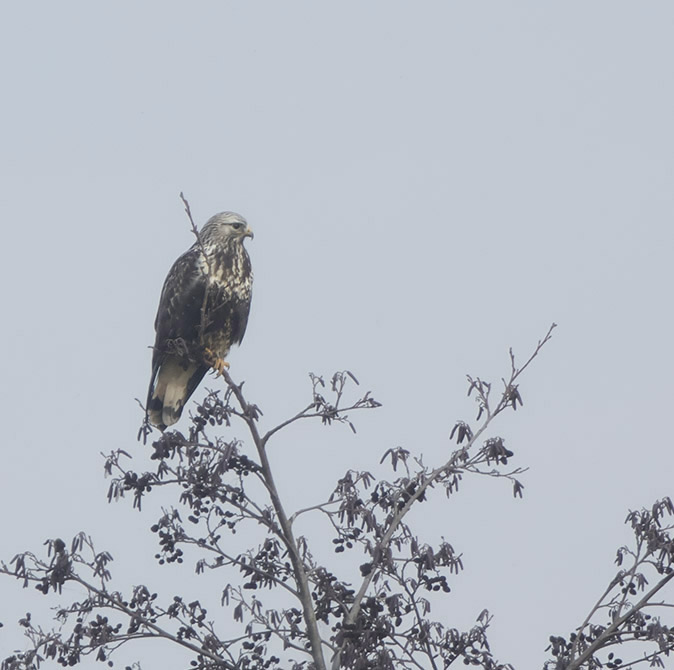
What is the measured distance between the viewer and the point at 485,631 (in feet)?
15.3

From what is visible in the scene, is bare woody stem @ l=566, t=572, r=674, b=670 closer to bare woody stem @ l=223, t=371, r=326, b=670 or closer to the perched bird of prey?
bare woody stem @ l=223, t=371, r=326, b=670

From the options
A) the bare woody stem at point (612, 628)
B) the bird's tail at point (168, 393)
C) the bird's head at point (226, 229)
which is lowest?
the bare woody stem at point (612, 628)

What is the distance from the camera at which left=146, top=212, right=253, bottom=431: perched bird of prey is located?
7.19 metres

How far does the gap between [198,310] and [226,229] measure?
0.73 m

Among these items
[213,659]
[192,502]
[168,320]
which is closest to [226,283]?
[168,320]

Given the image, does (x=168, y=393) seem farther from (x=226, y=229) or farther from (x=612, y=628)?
(x=612, y=628)

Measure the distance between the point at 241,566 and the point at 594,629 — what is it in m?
1.49

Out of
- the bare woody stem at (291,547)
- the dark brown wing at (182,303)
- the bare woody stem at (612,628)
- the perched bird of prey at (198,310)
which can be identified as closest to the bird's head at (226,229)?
the perched bird of prey at (198,310)

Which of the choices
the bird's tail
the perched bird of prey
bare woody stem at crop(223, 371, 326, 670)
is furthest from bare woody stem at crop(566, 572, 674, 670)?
the bird's tail

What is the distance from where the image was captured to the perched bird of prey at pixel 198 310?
7188mm

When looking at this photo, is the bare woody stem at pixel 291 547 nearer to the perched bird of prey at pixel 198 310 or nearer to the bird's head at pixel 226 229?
the perched bird of prey at pixel 198 310

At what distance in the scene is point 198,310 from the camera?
721 cm

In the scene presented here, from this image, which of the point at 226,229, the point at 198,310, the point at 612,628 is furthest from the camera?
the point at 226,229

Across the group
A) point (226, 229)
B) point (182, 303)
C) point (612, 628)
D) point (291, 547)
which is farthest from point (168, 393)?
point (612, 628)
